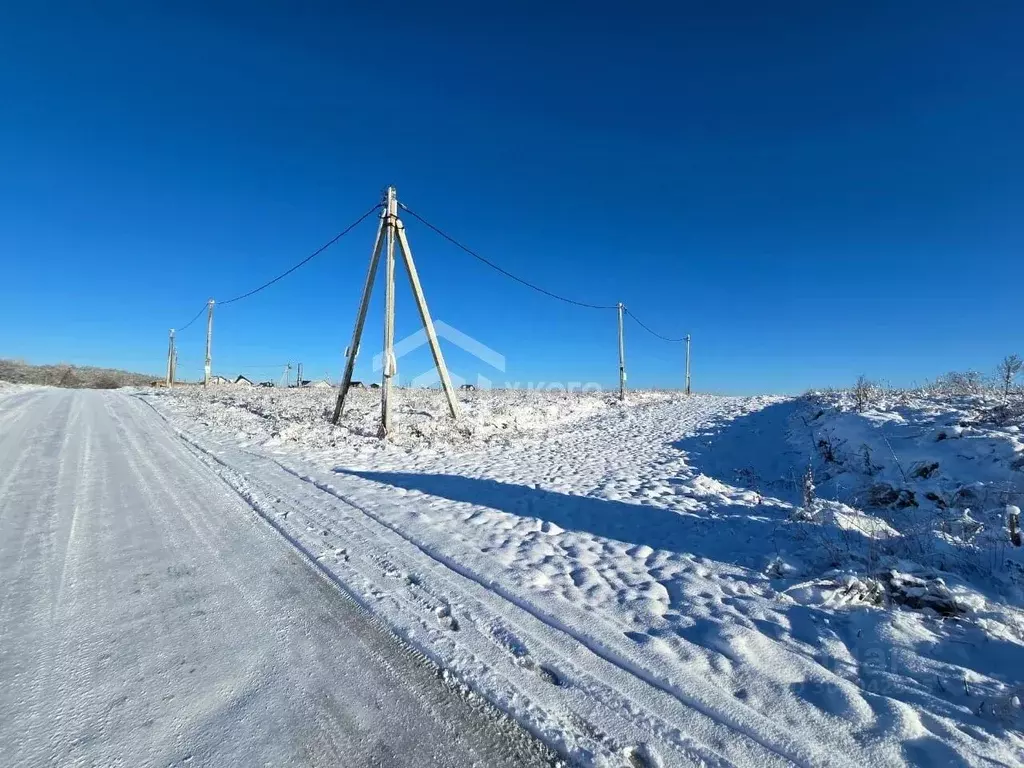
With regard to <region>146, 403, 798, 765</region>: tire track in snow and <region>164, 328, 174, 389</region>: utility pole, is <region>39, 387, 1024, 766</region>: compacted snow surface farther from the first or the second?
<region>164, 328, 174, 389</region>: utility pole

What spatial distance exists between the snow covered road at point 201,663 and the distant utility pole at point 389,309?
238 inches

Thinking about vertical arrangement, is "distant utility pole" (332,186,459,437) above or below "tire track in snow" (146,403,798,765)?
above

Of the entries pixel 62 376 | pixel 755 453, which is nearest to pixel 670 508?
pixel 755 453

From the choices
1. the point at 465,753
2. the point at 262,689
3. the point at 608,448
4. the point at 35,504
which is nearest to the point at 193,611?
the point at 262,689

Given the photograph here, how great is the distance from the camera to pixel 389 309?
1066 centimetres

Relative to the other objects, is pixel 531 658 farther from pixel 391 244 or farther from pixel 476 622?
pixel 391 244

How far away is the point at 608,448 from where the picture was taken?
10922 mm

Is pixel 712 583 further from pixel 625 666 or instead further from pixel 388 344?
pixel 388 344

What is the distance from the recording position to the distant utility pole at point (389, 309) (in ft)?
34.8

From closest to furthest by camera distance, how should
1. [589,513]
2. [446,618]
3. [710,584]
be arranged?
[446,618] < [710,584] < [589,513]

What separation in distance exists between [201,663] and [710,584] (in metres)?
3.74

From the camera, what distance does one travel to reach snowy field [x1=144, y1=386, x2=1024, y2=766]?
7.19 feet

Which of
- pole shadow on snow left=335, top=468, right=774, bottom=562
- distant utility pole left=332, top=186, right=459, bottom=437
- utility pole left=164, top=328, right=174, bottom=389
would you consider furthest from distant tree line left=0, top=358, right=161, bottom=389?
pole shadow on snow left=335, top=468, right=774, bottom=562

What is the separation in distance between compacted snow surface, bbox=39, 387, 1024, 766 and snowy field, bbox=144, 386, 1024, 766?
2cm
